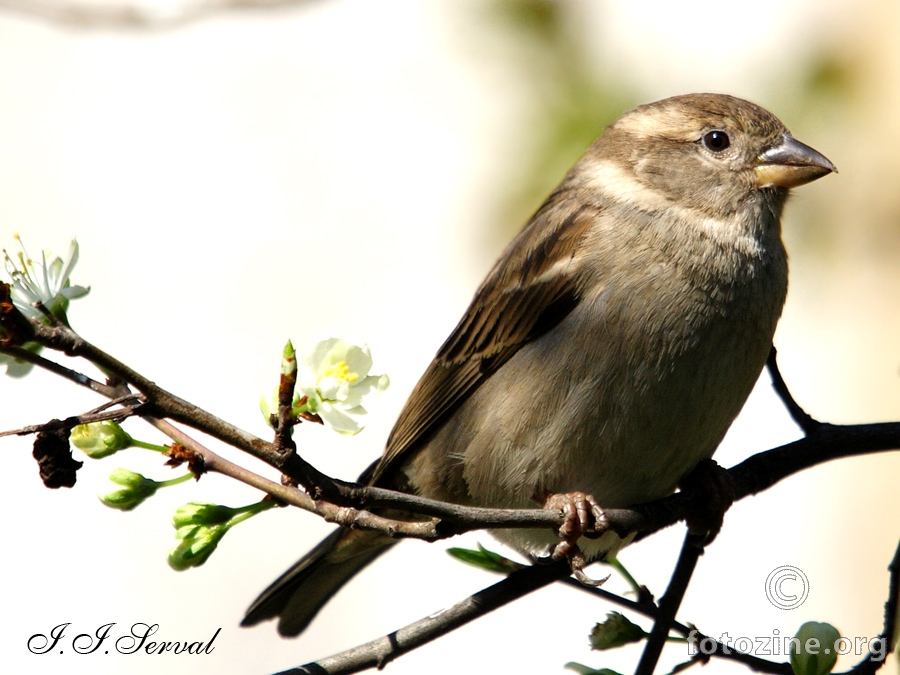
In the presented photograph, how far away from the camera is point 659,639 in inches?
97.8

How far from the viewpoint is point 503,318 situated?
126 inches

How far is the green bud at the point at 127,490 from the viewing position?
206cm

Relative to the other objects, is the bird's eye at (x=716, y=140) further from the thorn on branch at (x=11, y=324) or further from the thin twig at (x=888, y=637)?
the thorn on branch at (x=11, y=324)

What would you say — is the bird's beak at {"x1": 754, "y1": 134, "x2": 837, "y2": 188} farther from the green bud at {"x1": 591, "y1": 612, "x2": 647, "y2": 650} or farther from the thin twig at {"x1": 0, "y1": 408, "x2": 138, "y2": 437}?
the thin twig at {"x1": 0, "y1": 408, "x2": 138, "y2": 437}

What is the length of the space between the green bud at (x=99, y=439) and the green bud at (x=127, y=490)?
0.29 feet

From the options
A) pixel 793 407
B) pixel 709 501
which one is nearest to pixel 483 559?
pixel 709 501

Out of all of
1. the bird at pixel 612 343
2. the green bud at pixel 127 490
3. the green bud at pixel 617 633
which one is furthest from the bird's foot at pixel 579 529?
the green bud at pixel 127 490

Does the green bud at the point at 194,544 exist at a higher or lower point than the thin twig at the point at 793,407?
lower

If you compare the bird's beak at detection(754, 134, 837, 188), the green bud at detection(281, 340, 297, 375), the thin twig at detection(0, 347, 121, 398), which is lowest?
the thin twig at detection(0, 347, 121, 398)

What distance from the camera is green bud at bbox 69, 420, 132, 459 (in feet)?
6.48

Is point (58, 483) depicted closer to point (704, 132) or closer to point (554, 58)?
point (704, 132)

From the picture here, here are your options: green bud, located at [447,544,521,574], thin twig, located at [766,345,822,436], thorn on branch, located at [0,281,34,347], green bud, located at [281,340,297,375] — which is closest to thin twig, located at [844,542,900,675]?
thin twig, located at [766,345,822,436]

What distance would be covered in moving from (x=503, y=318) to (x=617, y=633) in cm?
107

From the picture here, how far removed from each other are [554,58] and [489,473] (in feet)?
6.19
